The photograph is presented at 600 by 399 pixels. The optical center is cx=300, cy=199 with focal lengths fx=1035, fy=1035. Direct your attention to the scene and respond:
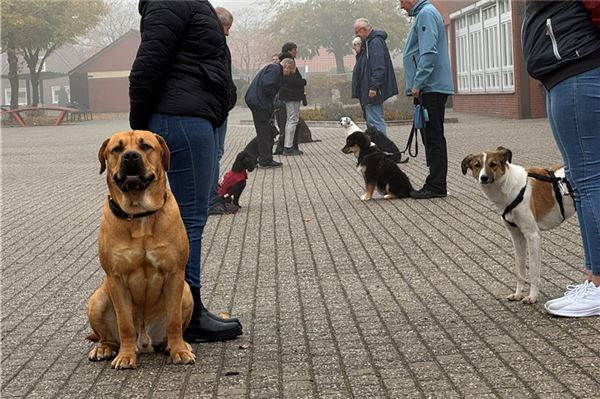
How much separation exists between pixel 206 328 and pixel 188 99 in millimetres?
1312

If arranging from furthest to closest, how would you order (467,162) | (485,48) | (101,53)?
(101,53), (485,48), (467,162)

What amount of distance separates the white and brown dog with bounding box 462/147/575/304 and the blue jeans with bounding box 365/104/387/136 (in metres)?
10.3

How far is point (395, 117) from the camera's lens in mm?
33312

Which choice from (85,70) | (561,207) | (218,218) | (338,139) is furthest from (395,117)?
(85,70)

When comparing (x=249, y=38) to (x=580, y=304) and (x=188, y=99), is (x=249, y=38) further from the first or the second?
(x=580, y=304)

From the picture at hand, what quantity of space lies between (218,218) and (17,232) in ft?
7.44

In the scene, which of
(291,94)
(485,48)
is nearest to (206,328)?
(291,94)

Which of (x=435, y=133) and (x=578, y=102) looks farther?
(x=435, y=133)

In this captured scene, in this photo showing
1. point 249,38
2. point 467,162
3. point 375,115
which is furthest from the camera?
point 249,38

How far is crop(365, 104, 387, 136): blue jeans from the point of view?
1698 centimetres

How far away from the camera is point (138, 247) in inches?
207

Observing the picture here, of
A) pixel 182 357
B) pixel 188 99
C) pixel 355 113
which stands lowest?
pixel 182 357

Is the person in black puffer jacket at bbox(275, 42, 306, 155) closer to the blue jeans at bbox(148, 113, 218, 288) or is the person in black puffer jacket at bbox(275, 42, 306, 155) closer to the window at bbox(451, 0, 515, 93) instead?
the window at bbox(451, 0, 515, 93)

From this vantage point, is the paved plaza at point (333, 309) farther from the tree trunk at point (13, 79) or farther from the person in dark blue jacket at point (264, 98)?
the tree trunk at point (13, 79)
